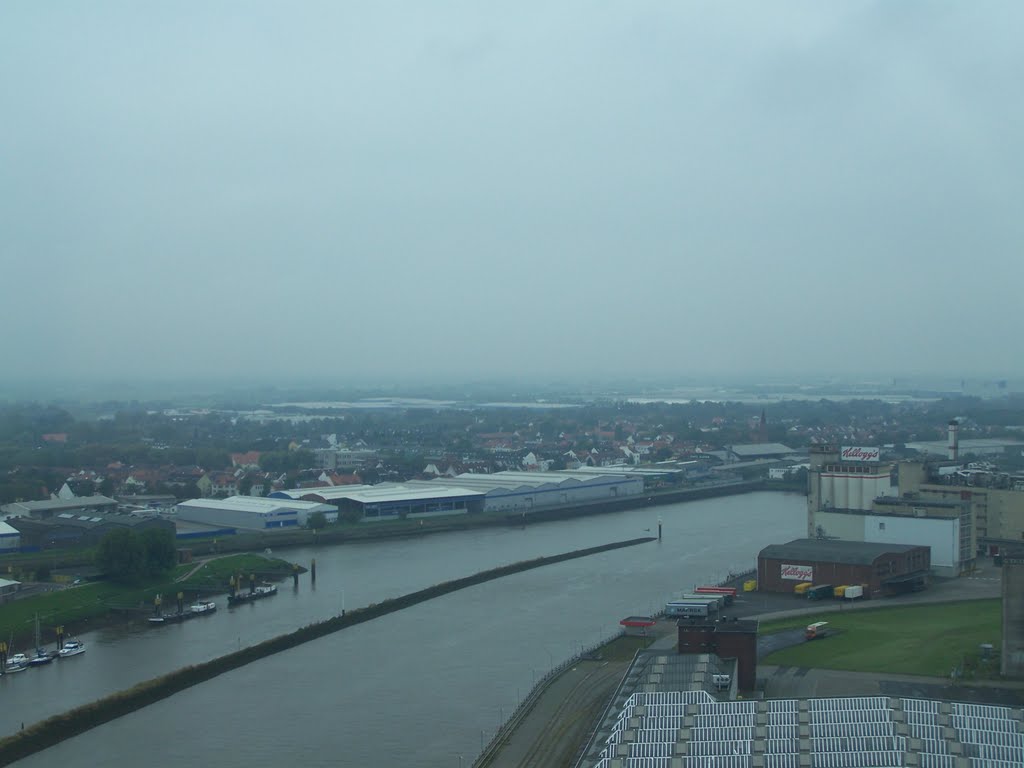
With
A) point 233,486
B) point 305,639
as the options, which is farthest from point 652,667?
point 233,486

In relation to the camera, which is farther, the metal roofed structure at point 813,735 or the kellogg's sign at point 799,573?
the kellogg's sign at point 799,573

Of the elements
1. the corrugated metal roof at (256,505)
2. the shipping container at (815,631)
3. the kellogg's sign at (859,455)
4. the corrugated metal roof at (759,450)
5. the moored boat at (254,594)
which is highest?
the kellogg's sign at (859,455)

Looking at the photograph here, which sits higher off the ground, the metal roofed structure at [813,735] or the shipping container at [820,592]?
the metal roofed structure at [813,735]

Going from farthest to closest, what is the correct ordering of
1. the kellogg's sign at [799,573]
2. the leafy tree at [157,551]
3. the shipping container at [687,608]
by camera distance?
the leafy tree at [157,551] → the kellogg's sign at [799,573] → the shipping container at [687,608]

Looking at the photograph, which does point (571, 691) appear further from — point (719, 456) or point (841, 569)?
point (719, 456)

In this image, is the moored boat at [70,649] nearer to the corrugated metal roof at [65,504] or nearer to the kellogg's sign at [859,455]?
the corrugated metal roof at [65,504]

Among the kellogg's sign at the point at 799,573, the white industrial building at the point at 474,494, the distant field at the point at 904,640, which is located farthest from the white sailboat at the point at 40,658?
the white industrial building at the point at 474,494
